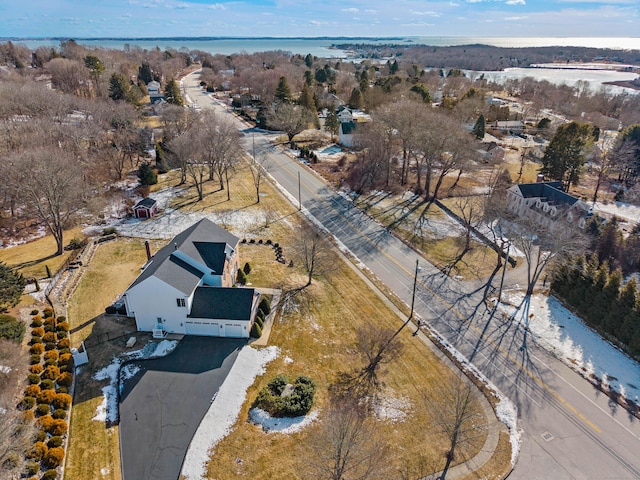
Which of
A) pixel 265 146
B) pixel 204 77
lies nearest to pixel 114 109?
pixel 265 146

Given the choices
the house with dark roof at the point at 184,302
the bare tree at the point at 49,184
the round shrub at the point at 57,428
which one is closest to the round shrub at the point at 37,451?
the round shrub at the point at 57,428

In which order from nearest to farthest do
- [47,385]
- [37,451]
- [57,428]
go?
[37,451] < [57,428] < [47,385]

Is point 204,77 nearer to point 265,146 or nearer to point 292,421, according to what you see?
point 265,146

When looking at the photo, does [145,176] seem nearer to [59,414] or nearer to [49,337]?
[49,337]

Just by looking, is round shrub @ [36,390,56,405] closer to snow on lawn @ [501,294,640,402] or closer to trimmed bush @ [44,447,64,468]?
trimmed bush @ [44,447,64,468]

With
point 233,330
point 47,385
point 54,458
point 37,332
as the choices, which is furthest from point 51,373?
point 233,330

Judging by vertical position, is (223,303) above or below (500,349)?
above
